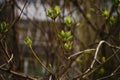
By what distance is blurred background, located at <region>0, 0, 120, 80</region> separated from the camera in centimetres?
247

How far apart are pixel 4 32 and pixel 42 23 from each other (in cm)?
303

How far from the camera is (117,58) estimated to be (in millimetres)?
2934

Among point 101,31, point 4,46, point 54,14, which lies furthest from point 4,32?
point 101,31

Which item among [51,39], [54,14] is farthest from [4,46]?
[51,39]

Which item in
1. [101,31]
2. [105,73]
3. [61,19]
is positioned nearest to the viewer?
[105,73]

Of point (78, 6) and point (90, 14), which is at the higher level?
point (78, 6)

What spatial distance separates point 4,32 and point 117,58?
3.64 ft

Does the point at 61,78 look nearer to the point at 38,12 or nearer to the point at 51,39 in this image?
the point at 51,39

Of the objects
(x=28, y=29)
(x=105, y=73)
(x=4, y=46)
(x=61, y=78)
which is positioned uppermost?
(x=4, y=46)

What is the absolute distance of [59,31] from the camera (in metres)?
3.69

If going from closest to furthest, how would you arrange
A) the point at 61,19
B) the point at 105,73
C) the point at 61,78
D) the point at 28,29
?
the point at 61,78 → the point at 105,73 → the point at 61,19 → the point at 28,29

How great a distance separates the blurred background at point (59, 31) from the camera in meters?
2.47

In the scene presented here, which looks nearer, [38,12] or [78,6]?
[78,6]

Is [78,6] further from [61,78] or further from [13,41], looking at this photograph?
[61,78]
